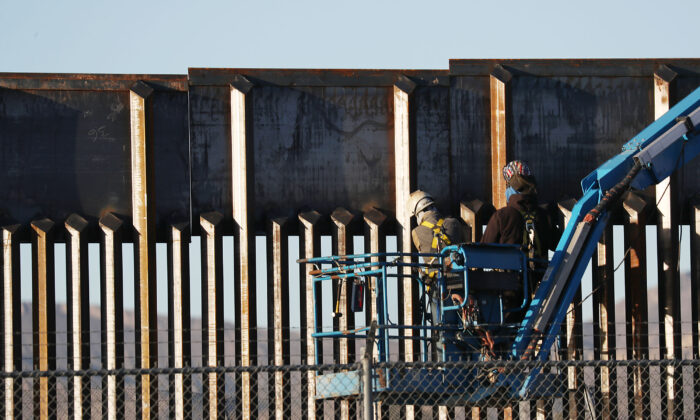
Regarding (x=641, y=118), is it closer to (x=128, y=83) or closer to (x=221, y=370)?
(x=128, y=83)

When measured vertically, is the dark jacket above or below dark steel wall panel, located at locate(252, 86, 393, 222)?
below

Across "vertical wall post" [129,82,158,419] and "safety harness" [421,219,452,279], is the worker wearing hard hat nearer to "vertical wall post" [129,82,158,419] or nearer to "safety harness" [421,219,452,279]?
"safety harness" [421,219,452,279]

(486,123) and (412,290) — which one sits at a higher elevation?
(486,123)

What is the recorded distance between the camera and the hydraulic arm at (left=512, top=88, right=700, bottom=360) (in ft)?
42.6

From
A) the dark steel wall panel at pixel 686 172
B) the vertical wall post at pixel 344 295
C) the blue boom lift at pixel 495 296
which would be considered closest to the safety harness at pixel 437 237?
the blue boom lift at pixel 495 296

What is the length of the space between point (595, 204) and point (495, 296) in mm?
1742

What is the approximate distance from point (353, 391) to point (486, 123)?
18.8 ft

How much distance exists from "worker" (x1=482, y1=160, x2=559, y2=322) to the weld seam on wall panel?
2353 millimetres

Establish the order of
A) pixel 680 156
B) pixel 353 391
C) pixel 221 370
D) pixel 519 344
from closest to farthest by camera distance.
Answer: pixel 221 370 → pixel 353 391 → pixel 519 344 → pixel 680 156

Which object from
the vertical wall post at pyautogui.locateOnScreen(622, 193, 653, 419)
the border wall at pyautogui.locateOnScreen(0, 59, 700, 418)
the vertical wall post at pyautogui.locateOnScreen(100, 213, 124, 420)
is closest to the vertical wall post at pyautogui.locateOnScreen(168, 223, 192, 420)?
the border wall at pyautogui.locateOnScreen(0, 59, 700, 418)

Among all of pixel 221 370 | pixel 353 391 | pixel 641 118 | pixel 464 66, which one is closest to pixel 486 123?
pixel 464 66

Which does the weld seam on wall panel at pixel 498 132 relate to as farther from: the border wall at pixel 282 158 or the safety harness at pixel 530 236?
the safety harness at pixel 530 236

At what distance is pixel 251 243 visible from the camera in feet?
53.0

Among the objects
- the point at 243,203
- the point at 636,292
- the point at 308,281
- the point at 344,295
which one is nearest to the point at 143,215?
the point at 243,203
